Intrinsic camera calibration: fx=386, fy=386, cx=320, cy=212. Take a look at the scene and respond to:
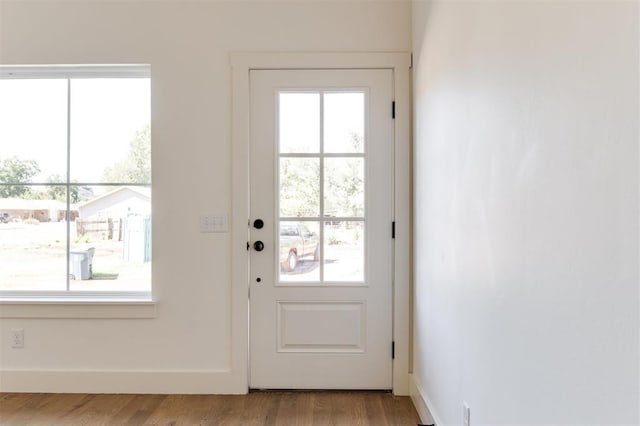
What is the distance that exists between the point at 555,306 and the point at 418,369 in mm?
1468

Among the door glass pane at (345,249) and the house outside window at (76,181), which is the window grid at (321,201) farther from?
the house outside window at (76,181)

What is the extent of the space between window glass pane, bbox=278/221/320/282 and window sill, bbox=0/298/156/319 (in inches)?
32.3

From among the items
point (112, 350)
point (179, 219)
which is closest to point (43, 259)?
point (112, 350)

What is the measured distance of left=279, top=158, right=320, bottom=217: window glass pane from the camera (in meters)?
2.34

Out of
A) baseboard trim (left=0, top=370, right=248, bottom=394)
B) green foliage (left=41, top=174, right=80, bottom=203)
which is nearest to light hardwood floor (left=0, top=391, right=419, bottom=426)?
baseboard trim (left=0, top=370, right=248, bottom=394)

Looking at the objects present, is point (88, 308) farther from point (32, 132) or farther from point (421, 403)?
point (421, 403)

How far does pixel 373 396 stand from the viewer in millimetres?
2264

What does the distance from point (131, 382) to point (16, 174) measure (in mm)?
1484

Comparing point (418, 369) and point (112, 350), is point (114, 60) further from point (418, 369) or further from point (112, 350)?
point (418, 369)

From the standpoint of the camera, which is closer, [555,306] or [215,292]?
[555,306]

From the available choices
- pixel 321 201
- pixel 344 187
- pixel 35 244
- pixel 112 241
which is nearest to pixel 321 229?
pixel 321 201

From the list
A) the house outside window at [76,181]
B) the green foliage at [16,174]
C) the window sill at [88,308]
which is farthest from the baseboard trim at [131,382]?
the green foliage at [16,174]

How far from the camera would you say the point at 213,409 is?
2.12 meters

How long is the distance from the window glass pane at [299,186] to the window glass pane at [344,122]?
159 millimetres
